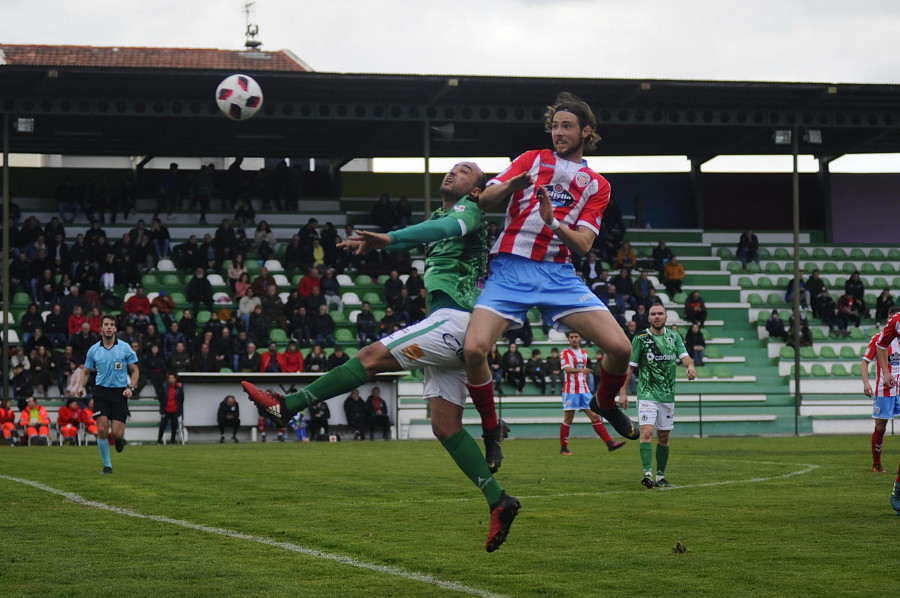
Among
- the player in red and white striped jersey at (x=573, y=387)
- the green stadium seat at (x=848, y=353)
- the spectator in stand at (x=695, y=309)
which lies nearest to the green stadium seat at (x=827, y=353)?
the green stadium seat at (x=848, y=353)

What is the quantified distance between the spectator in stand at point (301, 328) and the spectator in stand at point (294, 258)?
109 inches

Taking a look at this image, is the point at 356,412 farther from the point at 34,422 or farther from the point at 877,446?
the point at 877,446

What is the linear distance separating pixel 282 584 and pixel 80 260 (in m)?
23.9

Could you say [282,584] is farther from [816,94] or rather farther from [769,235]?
[769,235]

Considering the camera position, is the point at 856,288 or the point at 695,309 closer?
the point at 695,309

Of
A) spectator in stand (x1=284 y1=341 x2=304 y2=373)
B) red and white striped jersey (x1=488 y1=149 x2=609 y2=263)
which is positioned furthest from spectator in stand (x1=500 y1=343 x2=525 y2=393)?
red and white striped jersey (x1=488 y1=149 x2=609 y2=263)

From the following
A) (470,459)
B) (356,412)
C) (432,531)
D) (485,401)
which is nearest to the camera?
(470,459)

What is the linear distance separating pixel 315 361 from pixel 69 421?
17.1ft

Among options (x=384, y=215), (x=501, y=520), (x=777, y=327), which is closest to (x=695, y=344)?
(x=777, y=327)

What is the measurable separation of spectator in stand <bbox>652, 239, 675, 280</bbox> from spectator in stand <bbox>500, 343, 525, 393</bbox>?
282 inches

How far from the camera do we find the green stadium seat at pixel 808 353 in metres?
31.5

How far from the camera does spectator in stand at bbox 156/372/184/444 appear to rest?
25109 millimetres

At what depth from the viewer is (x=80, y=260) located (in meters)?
29.0

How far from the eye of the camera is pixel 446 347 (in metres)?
7.00
